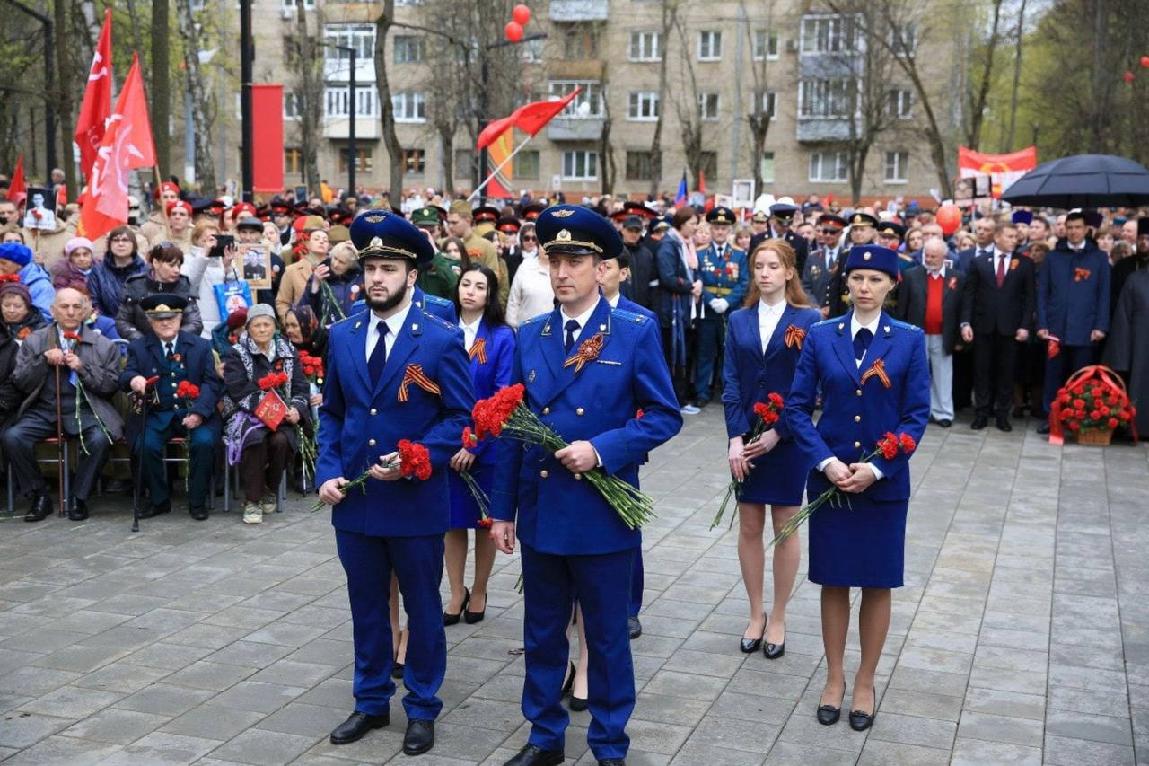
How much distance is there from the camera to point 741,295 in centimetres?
1628

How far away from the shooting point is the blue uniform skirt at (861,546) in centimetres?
627

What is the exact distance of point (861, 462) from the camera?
6.28 meters

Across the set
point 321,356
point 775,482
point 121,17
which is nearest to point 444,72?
point 121,17

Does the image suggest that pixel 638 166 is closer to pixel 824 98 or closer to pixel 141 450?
pixel 824 98

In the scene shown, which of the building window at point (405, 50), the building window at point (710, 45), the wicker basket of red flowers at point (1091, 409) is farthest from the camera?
the building window at point (405, 50)

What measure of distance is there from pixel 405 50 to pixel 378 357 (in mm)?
66166

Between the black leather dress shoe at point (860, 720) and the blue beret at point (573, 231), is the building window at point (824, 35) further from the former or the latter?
the blue beret at point (573, 231)

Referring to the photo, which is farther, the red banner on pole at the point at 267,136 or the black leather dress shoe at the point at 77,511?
the red banner on pole at the point at 267,136

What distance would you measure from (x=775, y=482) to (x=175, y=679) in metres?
3.30

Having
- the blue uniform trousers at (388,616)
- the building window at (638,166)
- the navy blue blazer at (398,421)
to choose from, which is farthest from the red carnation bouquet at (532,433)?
the building window at (638,166)

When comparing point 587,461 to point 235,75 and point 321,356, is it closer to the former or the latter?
point 321,356

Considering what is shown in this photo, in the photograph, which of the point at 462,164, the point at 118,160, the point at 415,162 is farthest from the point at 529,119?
the point at 415,162

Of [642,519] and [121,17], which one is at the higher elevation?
[121,17]

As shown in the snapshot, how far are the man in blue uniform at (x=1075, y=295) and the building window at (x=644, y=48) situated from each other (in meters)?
52.6
